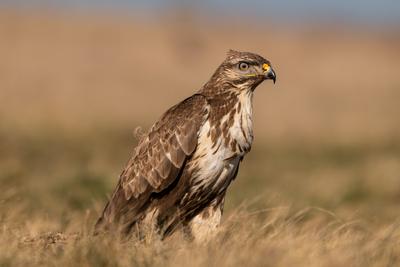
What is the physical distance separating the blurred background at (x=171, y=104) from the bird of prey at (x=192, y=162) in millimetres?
656

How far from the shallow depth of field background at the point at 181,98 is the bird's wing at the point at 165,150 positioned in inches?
19.3

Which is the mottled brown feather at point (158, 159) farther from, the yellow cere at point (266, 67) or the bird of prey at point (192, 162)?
the yellow cere at point (266, 67)

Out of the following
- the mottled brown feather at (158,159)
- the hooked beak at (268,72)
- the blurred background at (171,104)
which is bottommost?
the blurred background at (171,104)

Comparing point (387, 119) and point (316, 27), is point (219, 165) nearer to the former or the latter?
point (387, 119)

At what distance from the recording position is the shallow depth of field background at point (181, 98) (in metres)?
5.78

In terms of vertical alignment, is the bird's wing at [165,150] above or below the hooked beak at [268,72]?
below

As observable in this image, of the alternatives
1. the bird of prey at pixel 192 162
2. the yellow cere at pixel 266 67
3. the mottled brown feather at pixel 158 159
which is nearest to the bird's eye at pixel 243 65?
the bird of prey at pixel 192 162

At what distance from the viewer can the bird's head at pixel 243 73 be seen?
22.5 ft

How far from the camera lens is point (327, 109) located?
20609mm

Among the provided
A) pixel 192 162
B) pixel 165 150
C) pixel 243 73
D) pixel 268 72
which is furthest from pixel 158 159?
pixel 268 72

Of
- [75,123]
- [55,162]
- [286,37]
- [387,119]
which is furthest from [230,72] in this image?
[286,37]

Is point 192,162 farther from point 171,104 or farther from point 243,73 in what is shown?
point 171,104

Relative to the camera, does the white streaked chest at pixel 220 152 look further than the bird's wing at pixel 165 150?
No

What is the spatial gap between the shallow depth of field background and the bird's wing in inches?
19.3
